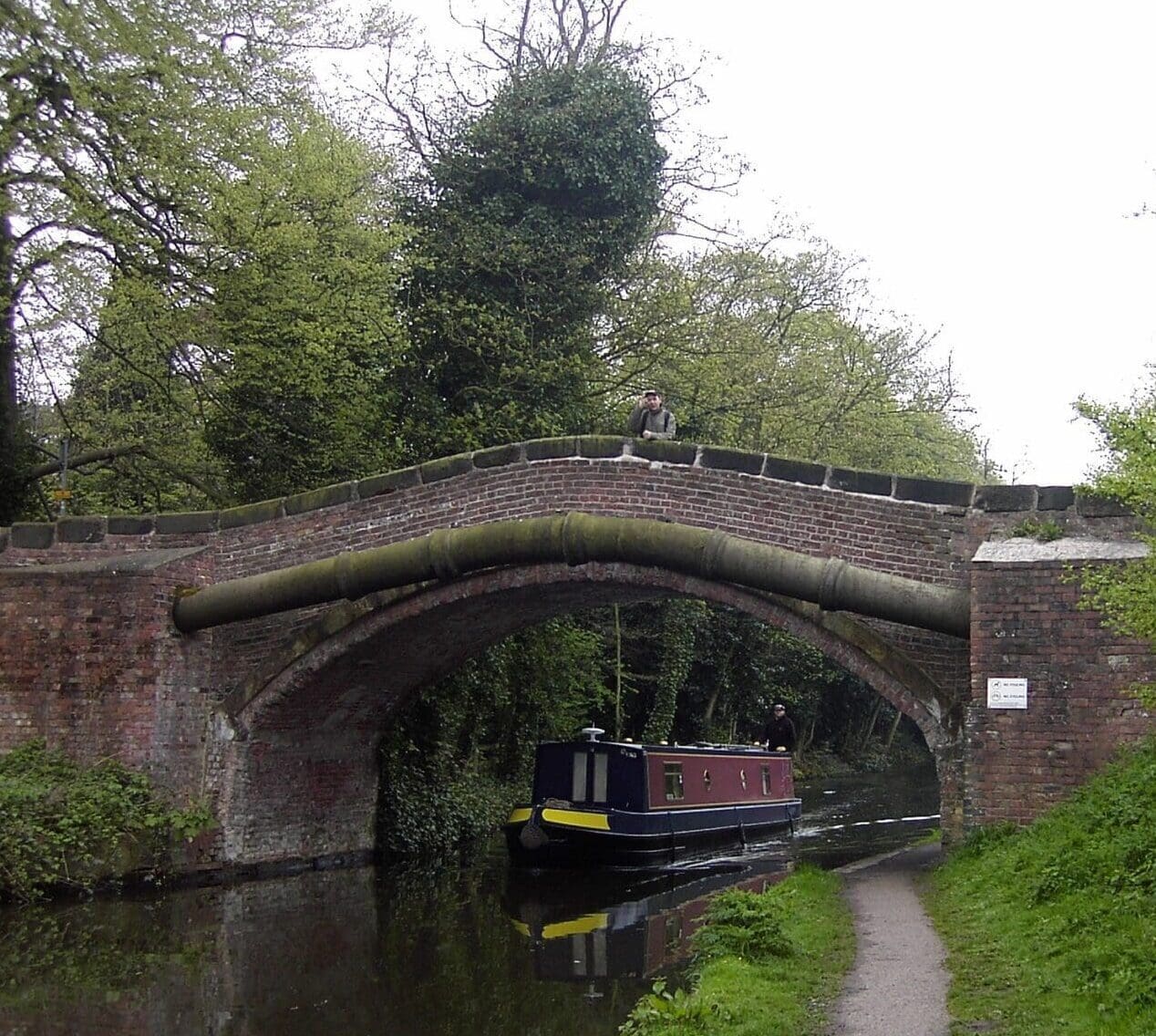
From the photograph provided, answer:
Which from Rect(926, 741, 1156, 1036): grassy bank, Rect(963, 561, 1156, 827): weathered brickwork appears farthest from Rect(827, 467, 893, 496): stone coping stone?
Rect(926, 741, 1156, 1036): grassy bank

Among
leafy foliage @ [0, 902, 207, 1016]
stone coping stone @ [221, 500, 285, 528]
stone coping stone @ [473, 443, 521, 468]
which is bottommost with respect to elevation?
leafy foliage @ [0, 902, 207, 1016]

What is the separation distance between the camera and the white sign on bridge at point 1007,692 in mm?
10234

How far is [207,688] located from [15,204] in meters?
5.21

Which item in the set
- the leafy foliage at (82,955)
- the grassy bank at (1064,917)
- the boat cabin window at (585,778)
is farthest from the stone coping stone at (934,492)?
the leafy foliage at (82,955)

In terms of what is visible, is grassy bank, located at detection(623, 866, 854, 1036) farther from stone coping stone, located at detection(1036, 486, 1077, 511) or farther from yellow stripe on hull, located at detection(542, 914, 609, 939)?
stone coping stone, located at detection(1036, 486, 1077, 511)

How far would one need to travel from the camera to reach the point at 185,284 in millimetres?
15828

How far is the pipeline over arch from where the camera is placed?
1108 centimetres

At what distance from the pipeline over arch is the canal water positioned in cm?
276

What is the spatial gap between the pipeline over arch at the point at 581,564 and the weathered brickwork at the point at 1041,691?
Answer: 472 millimetres

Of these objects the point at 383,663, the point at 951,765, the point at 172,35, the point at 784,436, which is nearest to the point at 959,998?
the point at 951,765

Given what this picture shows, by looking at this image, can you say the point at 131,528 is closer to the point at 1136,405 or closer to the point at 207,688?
the point at 207,688

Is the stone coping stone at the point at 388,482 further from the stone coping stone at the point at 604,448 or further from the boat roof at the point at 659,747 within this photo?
the boat roof at the point at 659,747

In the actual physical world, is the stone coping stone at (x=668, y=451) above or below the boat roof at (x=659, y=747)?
above

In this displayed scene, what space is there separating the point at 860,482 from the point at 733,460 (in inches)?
43.4
